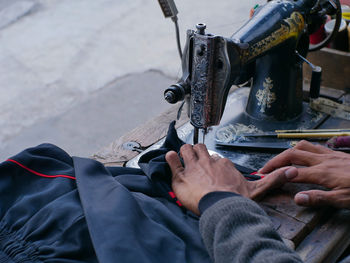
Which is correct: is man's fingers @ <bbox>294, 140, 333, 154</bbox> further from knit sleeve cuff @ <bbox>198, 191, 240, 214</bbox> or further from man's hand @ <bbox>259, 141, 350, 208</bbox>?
knit sleeve cuff @ <bbox>198, 191, 240, 214</bbox>

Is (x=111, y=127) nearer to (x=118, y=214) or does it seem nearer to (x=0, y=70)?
(x=0, y=70)

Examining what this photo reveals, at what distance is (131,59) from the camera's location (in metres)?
4.02

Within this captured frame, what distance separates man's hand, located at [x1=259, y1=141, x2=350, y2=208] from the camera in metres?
1.01

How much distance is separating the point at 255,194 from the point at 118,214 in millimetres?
358

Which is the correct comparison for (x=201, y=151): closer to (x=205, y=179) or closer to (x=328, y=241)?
(x=205, y=179)

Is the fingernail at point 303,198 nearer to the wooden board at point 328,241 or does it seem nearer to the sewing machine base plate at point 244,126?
the wooden board at point 328,241

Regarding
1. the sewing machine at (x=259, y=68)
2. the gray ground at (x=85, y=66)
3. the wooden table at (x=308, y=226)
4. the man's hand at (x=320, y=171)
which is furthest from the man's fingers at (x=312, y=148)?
the gray ground at (x=85, y=66)

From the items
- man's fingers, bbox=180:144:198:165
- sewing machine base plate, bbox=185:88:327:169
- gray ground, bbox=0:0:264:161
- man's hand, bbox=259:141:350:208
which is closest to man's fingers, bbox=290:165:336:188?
man's hand, bbox=259:141:350:208

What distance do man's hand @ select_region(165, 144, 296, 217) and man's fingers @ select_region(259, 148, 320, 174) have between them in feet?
0.25

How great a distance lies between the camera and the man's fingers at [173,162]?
3.49ft

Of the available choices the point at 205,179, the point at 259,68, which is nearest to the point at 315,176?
the point at 205,179

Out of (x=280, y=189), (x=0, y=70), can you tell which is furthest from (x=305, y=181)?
(x=0, y=70)

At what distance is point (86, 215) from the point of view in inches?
34.8

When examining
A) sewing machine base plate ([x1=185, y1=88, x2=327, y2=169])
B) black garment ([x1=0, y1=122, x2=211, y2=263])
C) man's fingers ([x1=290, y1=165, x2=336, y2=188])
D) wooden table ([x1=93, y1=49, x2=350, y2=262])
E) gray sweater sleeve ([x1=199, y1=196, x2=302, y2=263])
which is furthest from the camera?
sewing machine base plate ([x1=185, y1=88, x2=327, y2=169])
